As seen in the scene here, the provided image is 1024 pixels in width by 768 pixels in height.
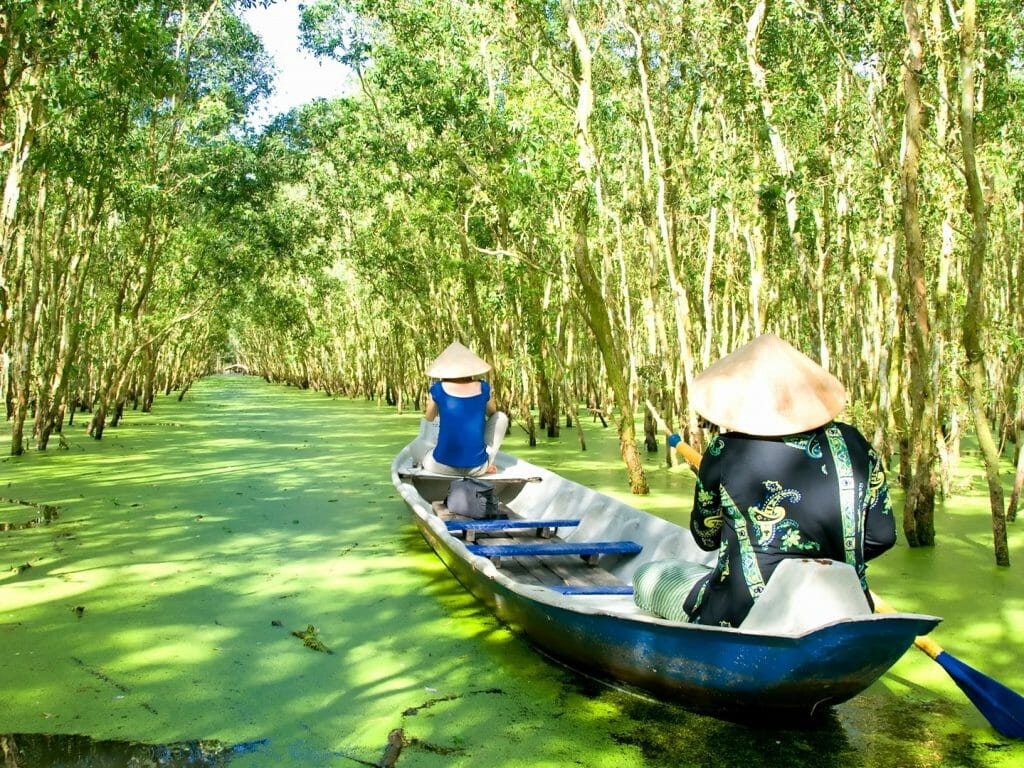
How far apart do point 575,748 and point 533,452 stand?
31.3ft

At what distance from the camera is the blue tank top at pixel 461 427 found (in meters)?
7.21

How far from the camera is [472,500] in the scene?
6371 millimetres

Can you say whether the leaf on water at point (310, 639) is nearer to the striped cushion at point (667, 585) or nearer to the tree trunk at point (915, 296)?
the striped cushion at point (667, 585)

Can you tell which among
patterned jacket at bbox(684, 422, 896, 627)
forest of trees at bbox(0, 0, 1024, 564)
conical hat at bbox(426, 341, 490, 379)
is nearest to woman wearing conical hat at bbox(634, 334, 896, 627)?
patterned jacket at bbox(684, 422, 896, 627)

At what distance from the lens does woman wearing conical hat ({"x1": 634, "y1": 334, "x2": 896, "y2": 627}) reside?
3051 mm

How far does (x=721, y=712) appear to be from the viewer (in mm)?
3383

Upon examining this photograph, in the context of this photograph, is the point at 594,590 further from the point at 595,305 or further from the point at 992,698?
the point at 595,305

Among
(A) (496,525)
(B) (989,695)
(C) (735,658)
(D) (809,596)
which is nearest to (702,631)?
(C) (735,658)

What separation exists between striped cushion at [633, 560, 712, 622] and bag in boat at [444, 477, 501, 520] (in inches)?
98.9

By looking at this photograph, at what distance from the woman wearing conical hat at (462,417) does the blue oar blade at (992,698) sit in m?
4.37

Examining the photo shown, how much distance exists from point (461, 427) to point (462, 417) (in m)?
0.09

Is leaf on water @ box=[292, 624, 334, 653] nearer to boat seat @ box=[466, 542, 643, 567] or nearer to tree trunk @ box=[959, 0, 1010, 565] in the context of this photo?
boat seat @ box=[466, 542, 643, 567]

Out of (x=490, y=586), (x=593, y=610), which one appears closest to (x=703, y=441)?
(x=490, y=586)

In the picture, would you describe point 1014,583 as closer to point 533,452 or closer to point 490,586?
point 490,586
